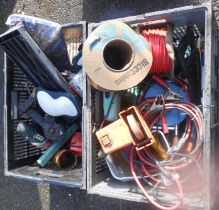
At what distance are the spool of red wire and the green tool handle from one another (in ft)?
1.27

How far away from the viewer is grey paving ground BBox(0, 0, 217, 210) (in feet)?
5.00

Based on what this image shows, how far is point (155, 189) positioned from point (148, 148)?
0.13 m

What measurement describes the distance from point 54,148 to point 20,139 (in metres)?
0.14

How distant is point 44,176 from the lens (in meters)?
1.31

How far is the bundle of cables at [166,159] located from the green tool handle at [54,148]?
0.27 metres

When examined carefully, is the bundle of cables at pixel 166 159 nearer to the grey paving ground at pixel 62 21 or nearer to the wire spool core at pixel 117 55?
the wire spool core at pixel 117 55

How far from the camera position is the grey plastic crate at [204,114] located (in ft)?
3.37

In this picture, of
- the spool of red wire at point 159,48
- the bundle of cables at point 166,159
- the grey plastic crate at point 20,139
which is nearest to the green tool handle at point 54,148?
the grey plastic crate at point 20,139

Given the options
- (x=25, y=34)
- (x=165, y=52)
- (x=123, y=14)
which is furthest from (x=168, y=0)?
(x=25, y=34)

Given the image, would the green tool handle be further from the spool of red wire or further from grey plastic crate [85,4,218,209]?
the spool of red wire

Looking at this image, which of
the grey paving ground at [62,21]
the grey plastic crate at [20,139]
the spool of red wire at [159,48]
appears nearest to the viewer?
the spool of red wire at [159,48]

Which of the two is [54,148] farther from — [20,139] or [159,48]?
[159,48]

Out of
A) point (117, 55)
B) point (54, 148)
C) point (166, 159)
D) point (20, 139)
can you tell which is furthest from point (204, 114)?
point (20, 139)

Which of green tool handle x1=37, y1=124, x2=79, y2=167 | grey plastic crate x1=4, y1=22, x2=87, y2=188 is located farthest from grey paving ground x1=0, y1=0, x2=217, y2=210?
green tool handle x1=37, y1=124, x2=79, y2=167
